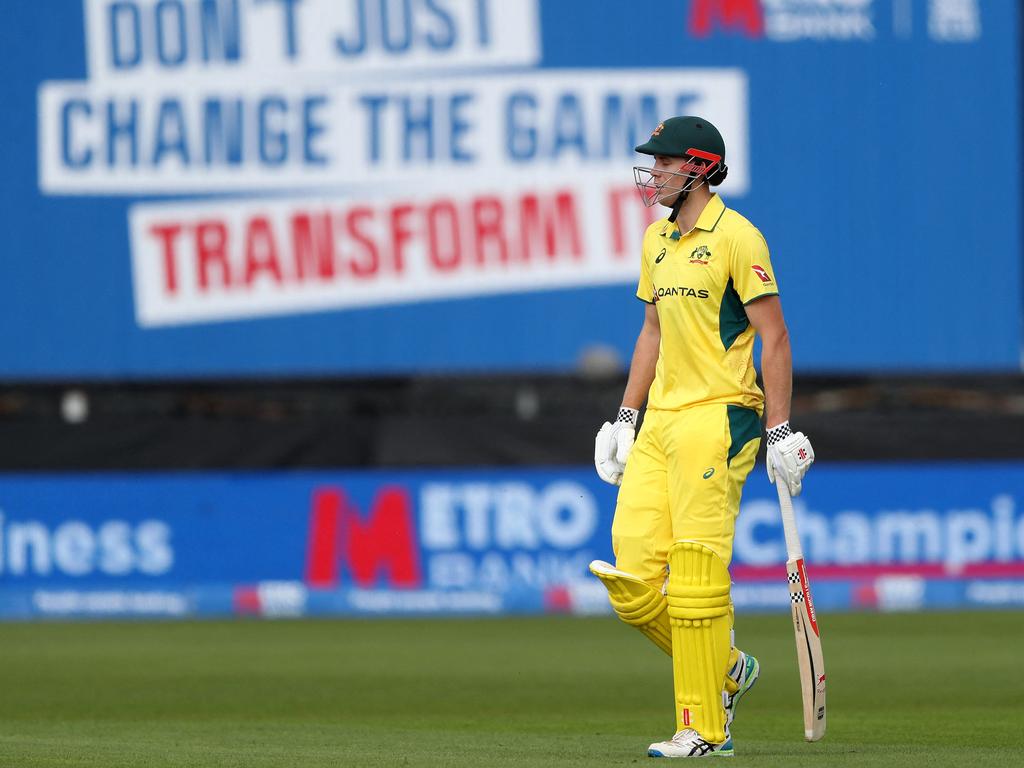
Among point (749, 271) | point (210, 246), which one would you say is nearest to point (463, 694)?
point (749, 271)

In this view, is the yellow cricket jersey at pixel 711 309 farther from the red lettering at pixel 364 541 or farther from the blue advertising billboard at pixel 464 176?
the blue advertising billboard at pixel 464 176

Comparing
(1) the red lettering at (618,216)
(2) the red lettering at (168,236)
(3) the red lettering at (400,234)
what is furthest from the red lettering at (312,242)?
(1) the red lettering at (618,216)

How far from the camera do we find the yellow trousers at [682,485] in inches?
217

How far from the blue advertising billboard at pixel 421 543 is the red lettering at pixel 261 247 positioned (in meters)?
1.74

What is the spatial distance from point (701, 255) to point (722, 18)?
8798mm

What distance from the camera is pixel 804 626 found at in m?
5.66

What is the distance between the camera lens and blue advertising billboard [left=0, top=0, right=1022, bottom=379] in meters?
→ 13.9

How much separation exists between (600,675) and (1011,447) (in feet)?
16.7

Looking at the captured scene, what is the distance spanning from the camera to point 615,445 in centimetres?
596

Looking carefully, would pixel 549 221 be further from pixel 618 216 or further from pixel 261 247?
pixel 261 247

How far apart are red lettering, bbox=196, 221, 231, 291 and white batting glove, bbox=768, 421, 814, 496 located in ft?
29.2

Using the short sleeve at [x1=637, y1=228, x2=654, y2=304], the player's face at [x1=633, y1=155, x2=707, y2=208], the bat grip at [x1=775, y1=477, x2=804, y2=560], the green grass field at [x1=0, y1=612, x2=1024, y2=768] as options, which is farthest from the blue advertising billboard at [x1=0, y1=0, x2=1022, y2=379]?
the bat grip at [x1=775, y1=477, x2=804, y2=560]

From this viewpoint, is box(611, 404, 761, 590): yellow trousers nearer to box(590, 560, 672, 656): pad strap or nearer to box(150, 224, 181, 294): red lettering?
box(590, 560, 672, 656): pad strap

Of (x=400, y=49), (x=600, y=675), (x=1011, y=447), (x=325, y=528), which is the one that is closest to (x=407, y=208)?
(x=400, y=49)
